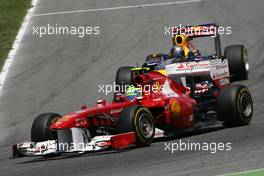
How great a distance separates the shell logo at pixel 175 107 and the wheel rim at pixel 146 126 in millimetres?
649

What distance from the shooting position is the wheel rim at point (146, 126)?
1205 cm

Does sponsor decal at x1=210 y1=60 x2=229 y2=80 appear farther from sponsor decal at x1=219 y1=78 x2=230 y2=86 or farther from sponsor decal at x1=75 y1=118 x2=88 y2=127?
sponsor decal at x1=75 y1=118 x2=88 y2=127

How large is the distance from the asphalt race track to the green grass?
44 centimetres

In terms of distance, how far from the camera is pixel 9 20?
26875 mm

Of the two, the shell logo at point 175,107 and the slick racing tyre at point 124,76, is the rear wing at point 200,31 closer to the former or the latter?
the slick racing tyre at point 124,76

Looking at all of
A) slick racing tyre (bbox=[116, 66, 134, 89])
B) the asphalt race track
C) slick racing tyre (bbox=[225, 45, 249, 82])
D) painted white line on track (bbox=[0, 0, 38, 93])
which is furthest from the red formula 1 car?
painted white line on track (bbox=[0, 0, 38, 93])

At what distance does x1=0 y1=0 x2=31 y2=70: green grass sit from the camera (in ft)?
78.0

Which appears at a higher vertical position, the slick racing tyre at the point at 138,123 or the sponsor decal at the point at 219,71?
the sponsor decal at the point at 219,71

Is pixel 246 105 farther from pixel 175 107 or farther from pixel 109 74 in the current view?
pixel 109 74

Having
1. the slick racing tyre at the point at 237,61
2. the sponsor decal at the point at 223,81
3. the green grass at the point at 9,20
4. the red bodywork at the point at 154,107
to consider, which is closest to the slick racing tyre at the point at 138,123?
the red bodywork at the point at 154,107

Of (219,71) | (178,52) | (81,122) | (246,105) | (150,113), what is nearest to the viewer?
(81,122)

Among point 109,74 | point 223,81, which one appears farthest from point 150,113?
point 109,74

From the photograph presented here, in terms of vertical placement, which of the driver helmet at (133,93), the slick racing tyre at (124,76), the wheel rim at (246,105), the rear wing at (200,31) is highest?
the rear wing at (200,31)

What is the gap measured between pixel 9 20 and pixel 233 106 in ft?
49.3
